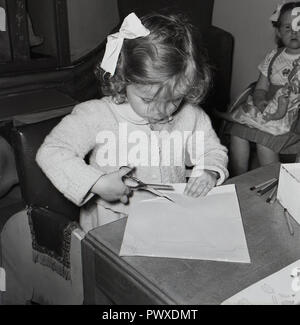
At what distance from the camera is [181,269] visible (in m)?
0.70

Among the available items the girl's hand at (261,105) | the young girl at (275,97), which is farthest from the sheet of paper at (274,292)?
the girl's hand at (261,105)


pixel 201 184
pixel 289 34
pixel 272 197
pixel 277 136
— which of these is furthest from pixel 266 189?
pixel 289 34

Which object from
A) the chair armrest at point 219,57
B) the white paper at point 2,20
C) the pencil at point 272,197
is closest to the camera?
the pencil at point 272,197

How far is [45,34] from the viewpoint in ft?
9.55

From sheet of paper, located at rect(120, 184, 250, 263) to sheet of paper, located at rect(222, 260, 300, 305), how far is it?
0.07m

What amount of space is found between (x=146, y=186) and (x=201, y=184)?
136mm

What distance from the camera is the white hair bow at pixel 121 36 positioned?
1.06 meters

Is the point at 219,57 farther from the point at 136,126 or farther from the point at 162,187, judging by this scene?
the point at 162,187

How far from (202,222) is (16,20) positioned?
85.4 inches

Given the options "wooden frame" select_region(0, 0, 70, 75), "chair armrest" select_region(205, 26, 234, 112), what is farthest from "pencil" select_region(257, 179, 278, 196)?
"wooden frame" select_region(0, 0, 70, 75)

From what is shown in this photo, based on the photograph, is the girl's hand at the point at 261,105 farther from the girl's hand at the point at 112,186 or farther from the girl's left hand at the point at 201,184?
the girl's hand at the point at 112,186

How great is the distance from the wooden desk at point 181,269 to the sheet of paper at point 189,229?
2 centimetres

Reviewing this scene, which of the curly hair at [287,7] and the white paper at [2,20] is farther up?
the curly hair at [287,7]
